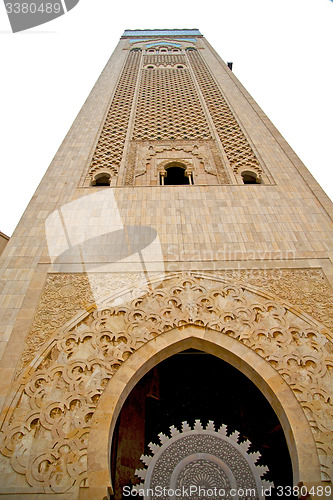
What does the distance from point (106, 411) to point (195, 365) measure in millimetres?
2918

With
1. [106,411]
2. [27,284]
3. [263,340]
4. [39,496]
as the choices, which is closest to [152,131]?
[27,284]

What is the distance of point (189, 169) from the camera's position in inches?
228

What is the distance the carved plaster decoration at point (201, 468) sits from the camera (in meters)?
2.57

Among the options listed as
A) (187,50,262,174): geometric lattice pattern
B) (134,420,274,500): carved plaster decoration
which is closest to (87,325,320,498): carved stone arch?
(134,420,274,500): carved plaster decoration

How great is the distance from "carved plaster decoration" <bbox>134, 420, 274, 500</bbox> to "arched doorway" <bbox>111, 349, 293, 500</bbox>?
1.70 meters

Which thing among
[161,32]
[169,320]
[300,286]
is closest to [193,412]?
[169,320]

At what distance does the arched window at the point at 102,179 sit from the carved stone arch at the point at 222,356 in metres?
3.10

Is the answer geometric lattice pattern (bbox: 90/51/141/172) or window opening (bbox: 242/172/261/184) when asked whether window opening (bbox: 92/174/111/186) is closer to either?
geometric lattice pattern (bbox: 90/51/141/172)

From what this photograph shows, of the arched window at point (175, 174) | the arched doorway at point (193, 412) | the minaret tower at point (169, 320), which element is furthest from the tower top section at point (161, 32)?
the arched doorway at point (193, 412)

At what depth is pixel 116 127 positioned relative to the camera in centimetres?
700

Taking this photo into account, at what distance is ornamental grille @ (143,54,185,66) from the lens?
10523mm

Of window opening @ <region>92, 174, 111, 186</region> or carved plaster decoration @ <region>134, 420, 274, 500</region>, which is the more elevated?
window opening @ <region>92, 174, 111, 186</region>

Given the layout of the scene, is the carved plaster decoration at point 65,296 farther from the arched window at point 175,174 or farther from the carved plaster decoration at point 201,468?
the arched window at point 175,174

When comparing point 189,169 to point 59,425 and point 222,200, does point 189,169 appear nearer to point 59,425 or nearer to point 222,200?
point 222,200
